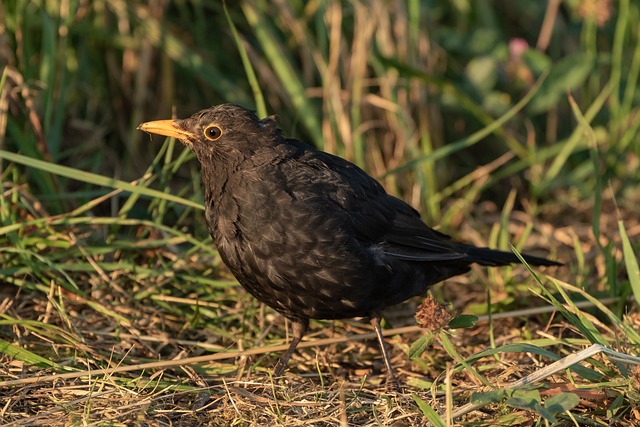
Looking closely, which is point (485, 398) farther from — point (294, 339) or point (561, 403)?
point (294, 339)

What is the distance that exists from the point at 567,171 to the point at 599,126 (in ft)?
1.16

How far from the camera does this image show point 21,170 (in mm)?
4848

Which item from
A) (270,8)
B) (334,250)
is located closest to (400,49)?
(270,8)

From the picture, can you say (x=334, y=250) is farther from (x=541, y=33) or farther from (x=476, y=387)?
(x=541, y=33)

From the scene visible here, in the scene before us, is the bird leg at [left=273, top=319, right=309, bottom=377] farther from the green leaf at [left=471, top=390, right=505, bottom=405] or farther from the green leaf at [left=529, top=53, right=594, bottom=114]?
the green leaf at [left=529, top=53, right=594, bottom=114]

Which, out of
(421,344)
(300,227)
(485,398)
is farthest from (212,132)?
(485,398)

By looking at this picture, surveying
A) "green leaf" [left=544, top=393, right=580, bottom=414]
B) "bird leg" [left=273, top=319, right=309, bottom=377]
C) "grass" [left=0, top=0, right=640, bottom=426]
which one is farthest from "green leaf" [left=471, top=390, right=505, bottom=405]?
"bird leg" [left=273, top=319, right=309, bottom=377]

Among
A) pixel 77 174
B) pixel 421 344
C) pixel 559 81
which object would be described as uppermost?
pixel 559 81

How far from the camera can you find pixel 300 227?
3.61 meters

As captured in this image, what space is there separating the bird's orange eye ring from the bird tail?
1.25 metres

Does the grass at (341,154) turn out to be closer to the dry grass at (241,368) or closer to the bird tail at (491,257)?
the dry grass at (241,368)

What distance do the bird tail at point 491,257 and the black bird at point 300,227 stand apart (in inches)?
4.9

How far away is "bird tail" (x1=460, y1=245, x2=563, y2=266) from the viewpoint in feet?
13.8

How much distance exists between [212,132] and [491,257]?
1424 mm
